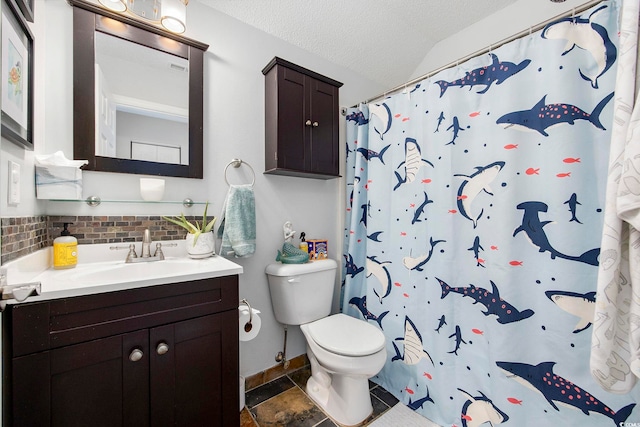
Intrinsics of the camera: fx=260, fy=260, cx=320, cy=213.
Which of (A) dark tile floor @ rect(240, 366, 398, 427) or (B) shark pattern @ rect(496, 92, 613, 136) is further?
(A) dark tile floor @ rect(240, 366, 398, 427)

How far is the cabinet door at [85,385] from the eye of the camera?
2.44 feet

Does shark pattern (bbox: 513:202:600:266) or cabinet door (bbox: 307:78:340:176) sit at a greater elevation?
cabinet door (bbox: 307:78:340:176)

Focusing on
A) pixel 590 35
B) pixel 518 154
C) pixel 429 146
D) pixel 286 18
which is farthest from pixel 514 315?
pixel 286 18

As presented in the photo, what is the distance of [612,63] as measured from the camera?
0.94m

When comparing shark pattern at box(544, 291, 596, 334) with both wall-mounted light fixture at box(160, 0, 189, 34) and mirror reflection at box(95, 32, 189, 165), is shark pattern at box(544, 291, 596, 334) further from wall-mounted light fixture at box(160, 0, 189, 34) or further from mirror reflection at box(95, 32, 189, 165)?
wall-mounted light fixture at box(160, 0, 189, 34)

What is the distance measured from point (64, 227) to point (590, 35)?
223cm

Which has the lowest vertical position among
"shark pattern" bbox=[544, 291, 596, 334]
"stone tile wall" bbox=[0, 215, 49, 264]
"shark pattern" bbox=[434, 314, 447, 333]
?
"shark pattern" bbox=[434, 314, 447, 333]

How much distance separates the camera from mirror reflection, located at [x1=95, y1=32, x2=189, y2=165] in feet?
3.99

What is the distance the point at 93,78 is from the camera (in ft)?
3.90

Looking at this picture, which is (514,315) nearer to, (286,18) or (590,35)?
(590,35)

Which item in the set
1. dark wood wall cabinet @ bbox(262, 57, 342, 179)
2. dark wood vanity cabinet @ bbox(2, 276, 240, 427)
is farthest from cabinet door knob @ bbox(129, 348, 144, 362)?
dark wood wall cabinet @ bbox(262, 57, 342, 179)

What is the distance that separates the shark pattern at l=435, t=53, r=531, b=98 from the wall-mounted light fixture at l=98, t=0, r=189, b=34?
4.63 ft

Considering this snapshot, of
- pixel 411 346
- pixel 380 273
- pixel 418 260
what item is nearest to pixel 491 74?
pixel 418 260

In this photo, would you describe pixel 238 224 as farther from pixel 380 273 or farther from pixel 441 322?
pixel 441 322
